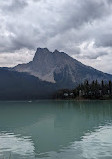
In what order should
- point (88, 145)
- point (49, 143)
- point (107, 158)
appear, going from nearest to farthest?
point (107, 158), point (88, 145), point (49, 143)

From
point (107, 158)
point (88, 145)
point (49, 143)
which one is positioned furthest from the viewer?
point (49, 143)

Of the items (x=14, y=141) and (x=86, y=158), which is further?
(x=14, y=141)

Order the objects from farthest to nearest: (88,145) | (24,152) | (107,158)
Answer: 1. (88,145)
2. (24,152)
3. (107,158)

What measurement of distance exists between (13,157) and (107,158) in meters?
13.8

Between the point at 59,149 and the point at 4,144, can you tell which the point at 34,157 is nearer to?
the point at 59,149

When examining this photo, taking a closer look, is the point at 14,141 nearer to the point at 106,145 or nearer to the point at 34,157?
the point at 34,157

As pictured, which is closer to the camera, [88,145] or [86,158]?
[86,158]

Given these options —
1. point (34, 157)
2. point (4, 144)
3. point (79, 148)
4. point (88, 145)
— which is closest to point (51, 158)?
point (34, 157)

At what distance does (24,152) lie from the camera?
37562 mm

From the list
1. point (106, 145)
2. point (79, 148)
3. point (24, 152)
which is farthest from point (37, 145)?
point (106, 145)

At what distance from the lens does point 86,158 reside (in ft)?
107

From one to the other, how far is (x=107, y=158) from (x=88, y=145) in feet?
29.2

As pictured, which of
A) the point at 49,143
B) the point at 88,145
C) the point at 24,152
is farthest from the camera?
the point at 49,143

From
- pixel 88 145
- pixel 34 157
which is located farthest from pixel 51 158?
pixel 88 145
